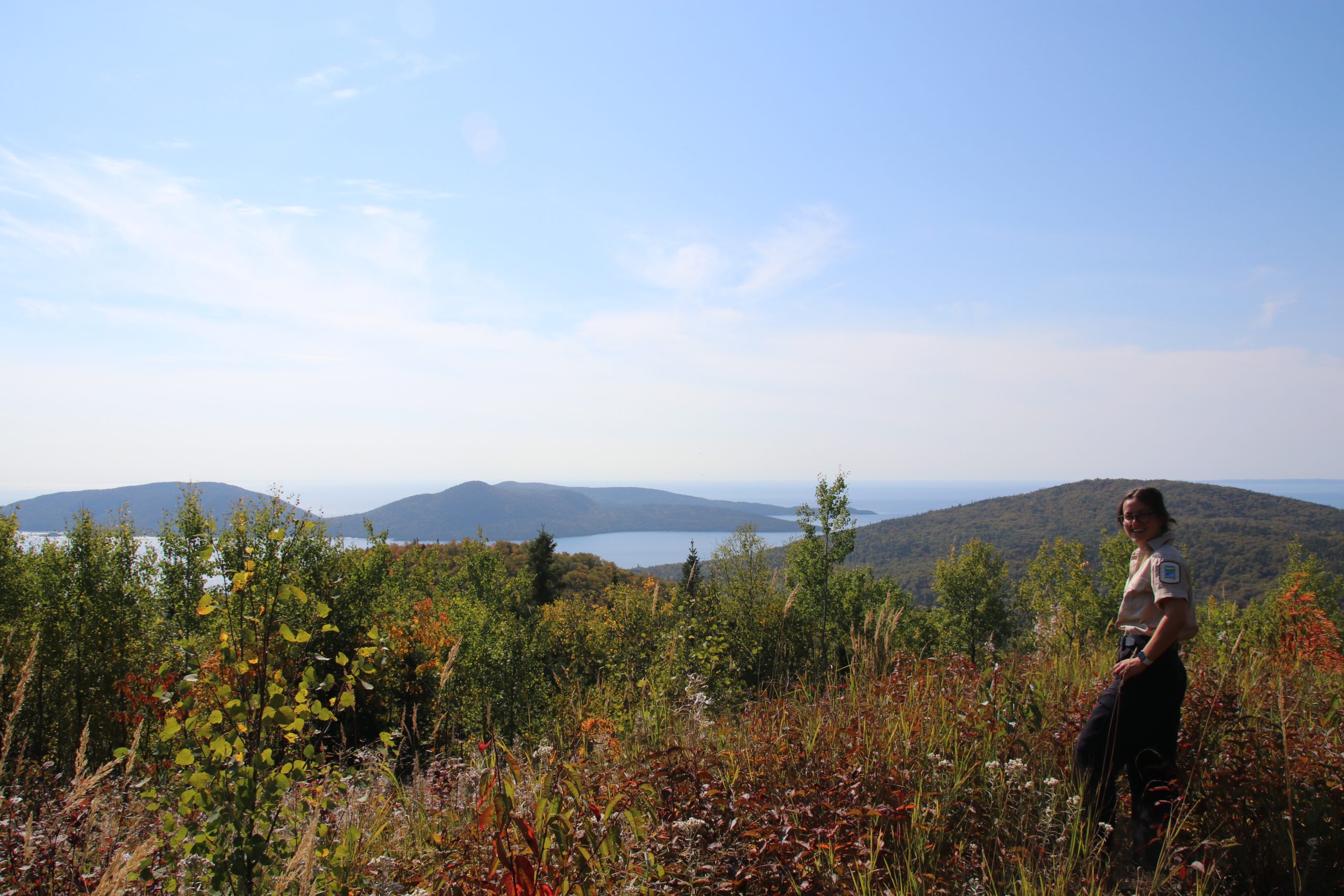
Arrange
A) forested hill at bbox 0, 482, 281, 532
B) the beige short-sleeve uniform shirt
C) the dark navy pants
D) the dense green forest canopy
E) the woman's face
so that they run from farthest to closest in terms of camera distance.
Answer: forested hill at bbox 0, 482, 281, 532 → the dense green forest canopy → the woman's face → the beige short-sleeve uniform shirt → the dark navy pants

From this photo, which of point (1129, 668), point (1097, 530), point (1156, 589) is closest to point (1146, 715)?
point (1129, 668)

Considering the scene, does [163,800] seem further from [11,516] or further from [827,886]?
[11,516]

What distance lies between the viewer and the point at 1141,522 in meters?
3.47

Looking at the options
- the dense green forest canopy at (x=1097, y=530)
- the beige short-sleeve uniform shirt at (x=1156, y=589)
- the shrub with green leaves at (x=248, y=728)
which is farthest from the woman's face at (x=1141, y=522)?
the dense green forest canopy at (x=1097, y=530)

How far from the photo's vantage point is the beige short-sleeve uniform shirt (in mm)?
3199

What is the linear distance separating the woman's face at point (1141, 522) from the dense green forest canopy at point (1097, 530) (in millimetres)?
71590

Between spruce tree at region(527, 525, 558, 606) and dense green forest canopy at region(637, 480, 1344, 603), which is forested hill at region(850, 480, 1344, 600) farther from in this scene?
spruce tree at region(527, 525, 558, 606)

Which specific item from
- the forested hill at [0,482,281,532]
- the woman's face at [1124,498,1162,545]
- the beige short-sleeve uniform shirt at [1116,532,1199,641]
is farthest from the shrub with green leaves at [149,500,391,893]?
the forested hill at [0,482,281,532]

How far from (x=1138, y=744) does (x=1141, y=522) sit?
3.76 feet

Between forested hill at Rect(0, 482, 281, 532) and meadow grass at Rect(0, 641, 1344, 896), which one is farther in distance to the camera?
forested hill at Rect(0, 482, 281, 532)

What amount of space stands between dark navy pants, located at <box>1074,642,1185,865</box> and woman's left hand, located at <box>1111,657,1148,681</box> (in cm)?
6

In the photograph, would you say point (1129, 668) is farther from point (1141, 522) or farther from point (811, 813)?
point (811, 813)

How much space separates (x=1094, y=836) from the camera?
9.52 ft

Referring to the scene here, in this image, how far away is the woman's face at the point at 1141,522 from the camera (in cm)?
344
